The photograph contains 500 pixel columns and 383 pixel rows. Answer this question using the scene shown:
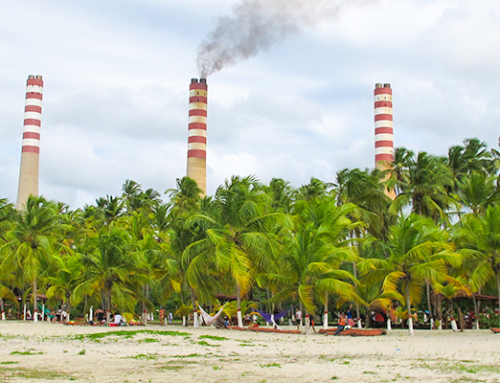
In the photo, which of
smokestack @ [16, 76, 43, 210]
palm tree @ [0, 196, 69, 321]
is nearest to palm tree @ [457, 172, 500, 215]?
palm tree @ [0, 196, 69, 321]

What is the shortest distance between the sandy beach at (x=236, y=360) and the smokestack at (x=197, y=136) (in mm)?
44051

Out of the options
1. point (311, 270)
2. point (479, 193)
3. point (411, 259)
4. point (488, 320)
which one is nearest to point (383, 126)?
point (479, 193)

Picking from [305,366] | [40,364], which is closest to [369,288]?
[305,366]

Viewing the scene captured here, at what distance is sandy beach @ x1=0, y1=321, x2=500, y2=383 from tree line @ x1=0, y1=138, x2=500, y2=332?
21.0 ft

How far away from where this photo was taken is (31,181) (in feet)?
232

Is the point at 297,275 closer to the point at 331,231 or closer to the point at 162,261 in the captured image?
the point at 331,231

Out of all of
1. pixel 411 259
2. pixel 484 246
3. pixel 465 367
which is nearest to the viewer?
pixel 465 367

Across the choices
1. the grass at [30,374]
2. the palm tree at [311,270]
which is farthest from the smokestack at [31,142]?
the grass at [30,374]

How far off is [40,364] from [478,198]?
27.8m

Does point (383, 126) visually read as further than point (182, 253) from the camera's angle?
Yes

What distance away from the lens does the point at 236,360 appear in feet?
50.9

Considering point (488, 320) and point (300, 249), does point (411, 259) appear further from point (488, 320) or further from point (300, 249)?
point (488, 320)

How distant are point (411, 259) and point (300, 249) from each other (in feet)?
15.9

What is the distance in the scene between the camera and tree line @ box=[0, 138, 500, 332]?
93.7 feet
